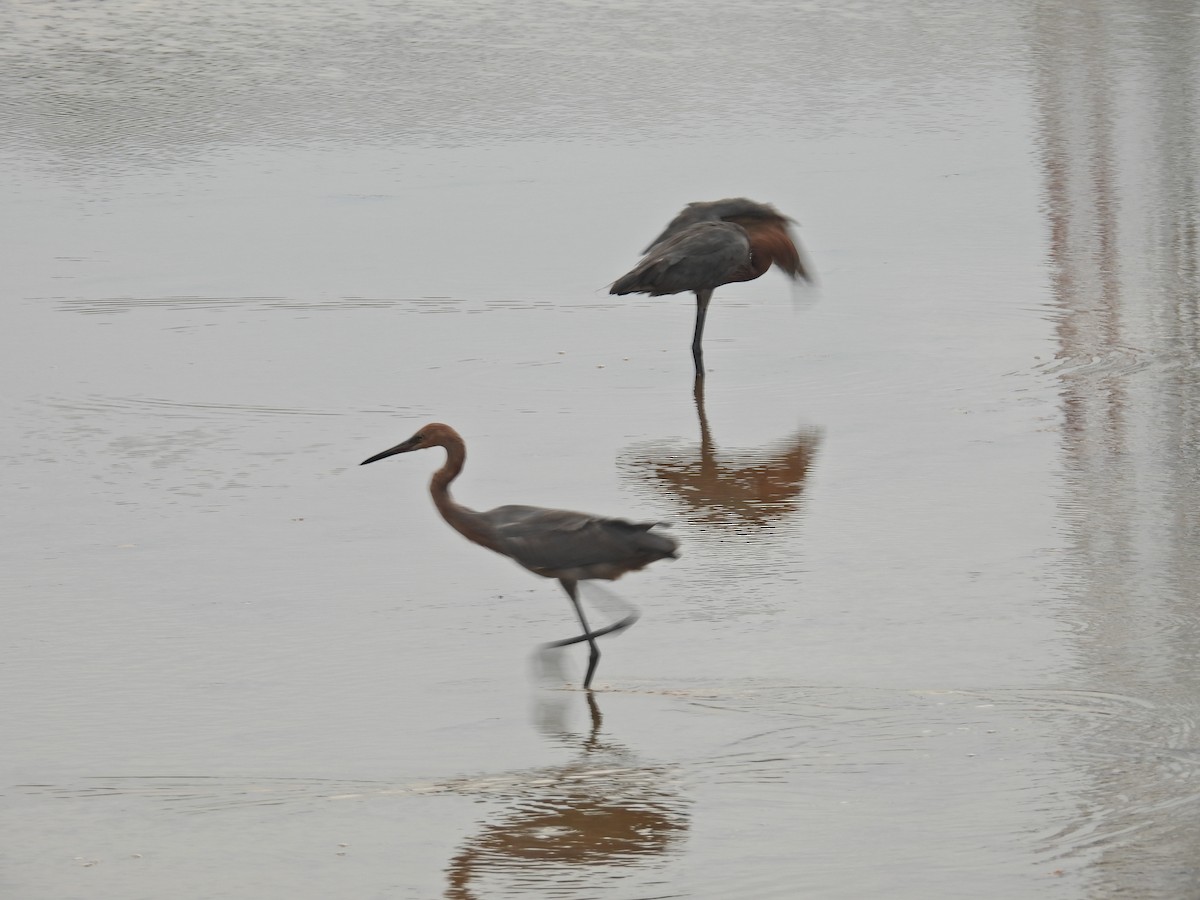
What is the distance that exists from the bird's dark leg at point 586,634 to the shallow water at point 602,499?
8 centimetres

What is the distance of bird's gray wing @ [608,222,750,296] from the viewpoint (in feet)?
36.5

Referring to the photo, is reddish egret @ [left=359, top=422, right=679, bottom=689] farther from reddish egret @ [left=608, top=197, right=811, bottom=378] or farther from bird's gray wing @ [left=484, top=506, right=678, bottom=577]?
reddish egret @ [left=608, top=197, right=811, bottom=378]

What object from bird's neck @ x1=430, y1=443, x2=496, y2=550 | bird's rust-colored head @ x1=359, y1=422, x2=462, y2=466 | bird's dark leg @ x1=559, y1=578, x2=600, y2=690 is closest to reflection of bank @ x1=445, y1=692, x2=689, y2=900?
bird's dark leg @ x1=559, y1=578, x2=600, y2=690

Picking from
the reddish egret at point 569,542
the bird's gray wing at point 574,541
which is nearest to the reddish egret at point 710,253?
the reddish egret at point 569,542

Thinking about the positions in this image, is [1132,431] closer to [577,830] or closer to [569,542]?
[569,542]

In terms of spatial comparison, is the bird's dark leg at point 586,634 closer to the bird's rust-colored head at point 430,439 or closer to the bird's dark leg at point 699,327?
the bird's rust-colored head at point 430,439

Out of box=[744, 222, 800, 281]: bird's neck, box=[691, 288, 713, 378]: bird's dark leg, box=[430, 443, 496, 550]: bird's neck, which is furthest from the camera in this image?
box=[744, 222, 800, 281]: bird's neck

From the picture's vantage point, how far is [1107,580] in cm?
777

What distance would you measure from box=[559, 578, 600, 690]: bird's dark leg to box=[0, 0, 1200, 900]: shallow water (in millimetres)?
75

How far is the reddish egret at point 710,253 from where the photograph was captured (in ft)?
36.6

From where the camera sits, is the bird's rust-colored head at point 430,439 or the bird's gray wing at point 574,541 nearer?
the bird's gray wing at point 574,541

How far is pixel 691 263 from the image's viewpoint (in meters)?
11.1

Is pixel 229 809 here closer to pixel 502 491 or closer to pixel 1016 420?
pixel 502 491

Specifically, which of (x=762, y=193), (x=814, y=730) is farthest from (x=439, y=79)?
(x=814, y=730)
